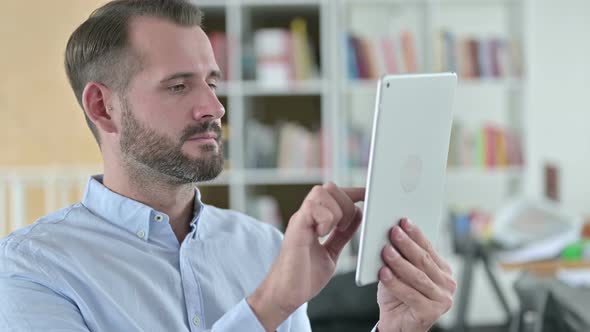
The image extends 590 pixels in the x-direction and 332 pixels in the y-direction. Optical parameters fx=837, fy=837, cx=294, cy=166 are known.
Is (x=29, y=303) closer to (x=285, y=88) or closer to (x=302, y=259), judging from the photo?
(x=302, y=259)

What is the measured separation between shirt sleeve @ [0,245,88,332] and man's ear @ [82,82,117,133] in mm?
289

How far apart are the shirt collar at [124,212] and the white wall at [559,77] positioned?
3.93 m

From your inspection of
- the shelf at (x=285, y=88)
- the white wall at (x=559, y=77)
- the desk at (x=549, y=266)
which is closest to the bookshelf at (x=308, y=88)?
the shelf at (x=285, y=88)

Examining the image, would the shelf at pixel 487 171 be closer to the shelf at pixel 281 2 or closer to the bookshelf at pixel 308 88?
the bookshelf at pixel 308 88

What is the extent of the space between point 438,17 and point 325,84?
1.16 m

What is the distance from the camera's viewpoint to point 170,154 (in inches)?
53.1

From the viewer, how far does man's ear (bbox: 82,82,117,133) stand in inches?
56.7

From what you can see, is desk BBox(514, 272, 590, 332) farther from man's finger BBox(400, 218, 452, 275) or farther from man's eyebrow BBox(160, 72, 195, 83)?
man's eyebrow BBox(160, 72, 195, 83)

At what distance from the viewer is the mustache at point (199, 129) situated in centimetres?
133

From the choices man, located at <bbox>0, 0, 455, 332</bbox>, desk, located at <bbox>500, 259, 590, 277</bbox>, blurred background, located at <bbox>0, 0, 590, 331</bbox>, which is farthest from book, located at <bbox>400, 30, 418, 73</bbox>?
man, located at <bbox>0, 0, 455, 332</bbox>

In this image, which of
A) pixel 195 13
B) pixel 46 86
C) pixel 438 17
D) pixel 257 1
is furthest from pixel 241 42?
pixel 195 13

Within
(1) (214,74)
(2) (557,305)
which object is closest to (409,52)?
(2) (557,305)

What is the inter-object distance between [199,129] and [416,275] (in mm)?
424

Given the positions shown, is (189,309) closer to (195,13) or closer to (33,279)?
(33,279)
